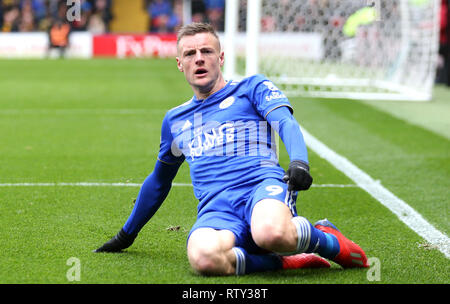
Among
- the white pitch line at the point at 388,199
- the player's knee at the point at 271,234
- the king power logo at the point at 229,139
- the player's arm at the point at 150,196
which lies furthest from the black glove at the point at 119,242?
the white pitch line at the point at 388,199

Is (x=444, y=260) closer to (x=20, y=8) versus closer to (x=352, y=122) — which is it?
(x=352, y=122)

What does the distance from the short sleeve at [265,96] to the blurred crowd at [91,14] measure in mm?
22312

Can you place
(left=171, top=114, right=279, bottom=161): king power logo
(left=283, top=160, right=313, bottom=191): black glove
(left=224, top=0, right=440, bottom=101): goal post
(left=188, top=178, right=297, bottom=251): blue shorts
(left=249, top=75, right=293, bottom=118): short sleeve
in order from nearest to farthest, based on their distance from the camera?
(left=283, top=160, right=313, bottom=191): black glove
(left=188, top=178, right=297, bottom=251): blue shorts
(left=249, top=75, right=293, bottom=118): short sleeve
(left=171, top=114, right=279, bottom=161): king power logo
(left=224, top=0, right=440, bottom=101): goal post

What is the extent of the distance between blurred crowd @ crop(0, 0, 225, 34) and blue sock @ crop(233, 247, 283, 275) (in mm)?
22690

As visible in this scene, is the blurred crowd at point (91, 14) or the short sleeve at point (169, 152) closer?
the short sleeve at point (169, 152)

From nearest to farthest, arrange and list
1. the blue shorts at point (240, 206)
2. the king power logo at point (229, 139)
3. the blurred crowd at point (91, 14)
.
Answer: the blue shorts at point (240, 206) < the king power logo at point (229, 139) < the blurred crowd at point (91, 14)

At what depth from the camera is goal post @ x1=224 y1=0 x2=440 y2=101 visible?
12.6m

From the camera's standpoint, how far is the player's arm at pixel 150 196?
4008mm

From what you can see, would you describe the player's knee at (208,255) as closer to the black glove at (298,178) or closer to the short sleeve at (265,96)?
the black glove at (298,178)

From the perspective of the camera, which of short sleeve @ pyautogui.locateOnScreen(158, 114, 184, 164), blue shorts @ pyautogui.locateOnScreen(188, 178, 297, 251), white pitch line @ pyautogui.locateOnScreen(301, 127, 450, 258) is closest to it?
blue shorts @ pyautogui.locateOnScreen(188, 178, 297, 251)

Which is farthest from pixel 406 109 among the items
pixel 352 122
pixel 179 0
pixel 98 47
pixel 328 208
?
pixel 179 0

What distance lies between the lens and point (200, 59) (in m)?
3.82

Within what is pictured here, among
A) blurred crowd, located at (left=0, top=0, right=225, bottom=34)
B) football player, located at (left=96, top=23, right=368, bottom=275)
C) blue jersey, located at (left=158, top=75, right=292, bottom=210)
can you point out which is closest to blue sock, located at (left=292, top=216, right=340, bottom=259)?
football player, located at (left=96, top=23, right=368, bottom=275)

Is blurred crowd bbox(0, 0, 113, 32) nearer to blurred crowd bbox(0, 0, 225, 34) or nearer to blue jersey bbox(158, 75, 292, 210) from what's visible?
blurred crowd bbox(0, 0, 225, 34)
